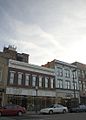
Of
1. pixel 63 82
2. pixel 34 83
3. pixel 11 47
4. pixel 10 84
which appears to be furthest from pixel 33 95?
pixel 11 47

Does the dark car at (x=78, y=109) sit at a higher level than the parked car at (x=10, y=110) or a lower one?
lower

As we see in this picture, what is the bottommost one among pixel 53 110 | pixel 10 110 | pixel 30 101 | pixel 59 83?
pixel 53 110

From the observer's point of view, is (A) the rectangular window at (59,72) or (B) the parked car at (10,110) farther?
(A) the rectangular window at (59,72)

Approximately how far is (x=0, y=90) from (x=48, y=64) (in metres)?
17.1

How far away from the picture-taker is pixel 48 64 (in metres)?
45.9

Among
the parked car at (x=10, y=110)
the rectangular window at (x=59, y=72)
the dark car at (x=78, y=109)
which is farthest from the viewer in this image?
the rectangular window at (x=59, y=72)

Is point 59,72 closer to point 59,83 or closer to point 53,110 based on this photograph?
point 59,83

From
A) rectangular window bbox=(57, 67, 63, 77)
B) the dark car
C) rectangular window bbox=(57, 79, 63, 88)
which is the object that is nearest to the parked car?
the dark car

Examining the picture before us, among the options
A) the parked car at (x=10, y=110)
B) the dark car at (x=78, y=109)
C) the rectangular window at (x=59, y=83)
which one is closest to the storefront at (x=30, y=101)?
the rectangular window at (x=59, y=83)

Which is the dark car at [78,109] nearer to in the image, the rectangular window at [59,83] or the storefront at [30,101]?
the storefront at [30,101]

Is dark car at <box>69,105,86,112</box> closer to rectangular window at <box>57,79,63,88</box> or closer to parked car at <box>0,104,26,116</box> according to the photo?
rectangular window at <box>57,79,63,88</box>

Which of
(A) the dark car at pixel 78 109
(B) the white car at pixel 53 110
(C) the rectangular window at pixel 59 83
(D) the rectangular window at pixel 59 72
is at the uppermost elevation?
(D) the rectangular window at pixel 59 72

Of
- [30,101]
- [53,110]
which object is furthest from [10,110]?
[30,101]

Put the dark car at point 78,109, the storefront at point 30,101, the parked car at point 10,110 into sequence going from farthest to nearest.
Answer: the storefront at point 30,101, the dark car at point 78,109, the parked car at point 10,110
